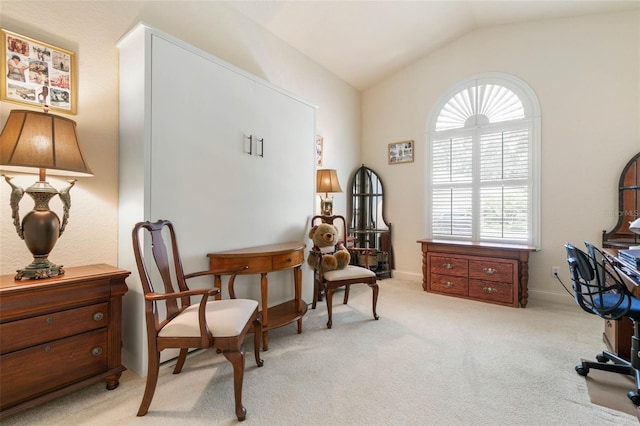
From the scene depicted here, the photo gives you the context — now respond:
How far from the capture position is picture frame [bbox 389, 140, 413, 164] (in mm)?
4328

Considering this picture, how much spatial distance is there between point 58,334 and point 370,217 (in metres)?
3.81

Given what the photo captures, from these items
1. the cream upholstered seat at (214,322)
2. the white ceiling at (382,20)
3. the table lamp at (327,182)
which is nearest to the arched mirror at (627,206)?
the white ceiling at (382,20)

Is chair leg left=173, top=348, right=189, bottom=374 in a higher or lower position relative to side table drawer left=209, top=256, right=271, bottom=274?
lower

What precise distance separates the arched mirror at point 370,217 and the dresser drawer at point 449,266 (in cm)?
83

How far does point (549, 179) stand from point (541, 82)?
3.79 ft

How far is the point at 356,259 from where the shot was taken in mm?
4375

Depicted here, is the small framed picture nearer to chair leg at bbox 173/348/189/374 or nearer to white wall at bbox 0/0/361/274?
white wall at bbox 0/0/361/274

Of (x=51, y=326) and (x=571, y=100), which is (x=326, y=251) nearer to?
(x=51, y=326)

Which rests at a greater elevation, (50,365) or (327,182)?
(327,182)

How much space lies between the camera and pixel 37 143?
58.2 inches

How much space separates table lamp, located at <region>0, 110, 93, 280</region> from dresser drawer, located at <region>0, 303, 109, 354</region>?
0.23m

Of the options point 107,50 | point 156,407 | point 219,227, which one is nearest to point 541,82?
point 219,227

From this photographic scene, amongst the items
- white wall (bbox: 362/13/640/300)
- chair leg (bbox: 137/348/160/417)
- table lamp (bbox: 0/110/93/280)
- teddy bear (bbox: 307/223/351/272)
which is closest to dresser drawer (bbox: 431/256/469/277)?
white wall (bbox: 362/13/640/300)

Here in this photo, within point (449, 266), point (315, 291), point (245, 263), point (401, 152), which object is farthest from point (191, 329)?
point (401, 152)
